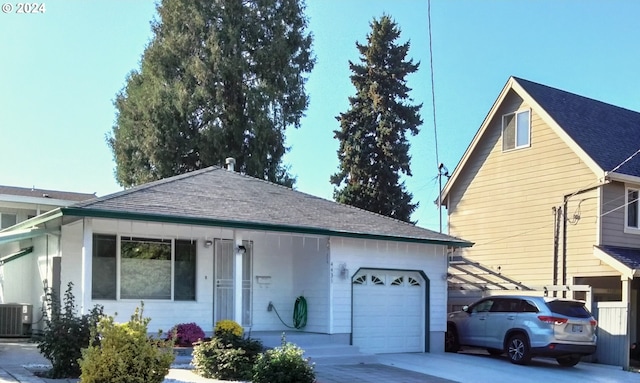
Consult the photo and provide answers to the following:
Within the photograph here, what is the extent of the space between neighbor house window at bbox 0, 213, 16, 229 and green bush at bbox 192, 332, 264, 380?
12.8 metres

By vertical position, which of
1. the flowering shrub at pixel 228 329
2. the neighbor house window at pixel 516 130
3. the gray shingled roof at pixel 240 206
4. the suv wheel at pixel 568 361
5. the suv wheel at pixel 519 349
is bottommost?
the suv wheel at pixel 568 361

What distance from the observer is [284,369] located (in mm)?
9680

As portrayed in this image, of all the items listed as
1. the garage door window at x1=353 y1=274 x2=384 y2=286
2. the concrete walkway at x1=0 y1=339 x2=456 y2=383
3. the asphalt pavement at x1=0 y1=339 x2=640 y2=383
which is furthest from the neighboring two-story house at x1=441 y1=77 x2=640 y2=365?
the concrete walkway at x1=0 y1=339 x2=456 y2=383

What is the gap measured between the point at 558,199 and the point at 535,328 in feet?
18.8

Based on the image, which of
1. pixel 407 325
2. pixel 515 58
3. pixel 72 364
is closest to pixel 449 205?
pixel 515 58

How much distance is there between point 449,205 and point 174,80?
42.5 feet

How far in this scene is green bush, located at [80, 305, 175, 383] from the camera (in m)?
8.05

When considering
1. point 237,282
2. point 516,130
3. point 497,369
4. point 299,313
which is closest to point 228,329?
point 237,282

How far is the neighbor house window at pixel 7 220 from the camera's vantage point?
2147 cm

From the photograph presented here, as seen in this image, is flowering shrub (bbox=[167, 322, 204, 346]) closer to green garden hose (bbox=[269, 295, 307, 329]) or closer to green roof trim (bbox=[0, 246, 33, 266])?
green garden hose (bbox=[269, 295, 307, 329])

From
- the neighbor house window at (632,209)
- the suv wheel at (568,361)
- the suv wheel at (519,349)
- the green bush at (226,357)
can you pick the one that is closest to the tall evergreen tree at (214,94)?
the neighbor house window at (632,209)

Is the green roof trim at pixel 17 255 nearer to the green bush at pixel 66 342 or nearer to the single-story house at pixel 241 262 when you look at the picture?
the single-story house at pixel 241 262

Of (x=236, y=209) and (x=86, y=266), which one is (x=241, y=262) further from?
(x=86, y=266)

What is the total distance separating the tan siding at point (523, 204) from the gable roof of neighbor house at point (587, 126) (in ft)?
0.81
